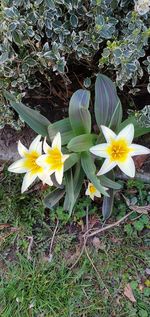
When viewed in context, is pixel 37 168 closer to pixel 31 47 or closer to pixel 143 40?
pixel 31 47

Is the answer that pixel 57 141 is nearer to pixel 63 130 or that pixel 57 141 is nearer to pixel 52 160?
pixel 52 160

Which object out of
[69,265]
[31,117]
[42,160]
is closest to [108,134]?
[42,160]

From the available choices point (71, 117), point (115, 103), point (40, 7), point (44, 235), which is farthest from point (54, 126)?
point (44, 235)

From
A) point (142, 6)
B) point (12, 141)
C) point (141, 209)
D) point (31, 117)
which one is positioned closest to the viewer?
point (142, 6)

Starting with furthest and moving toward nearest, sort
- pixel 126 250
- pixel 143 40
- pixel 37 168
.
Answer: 1. pixel 126 250
2. pixel 37 168
3. pixel 143 40

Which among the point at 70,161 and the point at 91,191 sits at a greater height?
the point at 70,161

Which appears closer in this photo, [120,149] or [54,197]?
[120,149]
